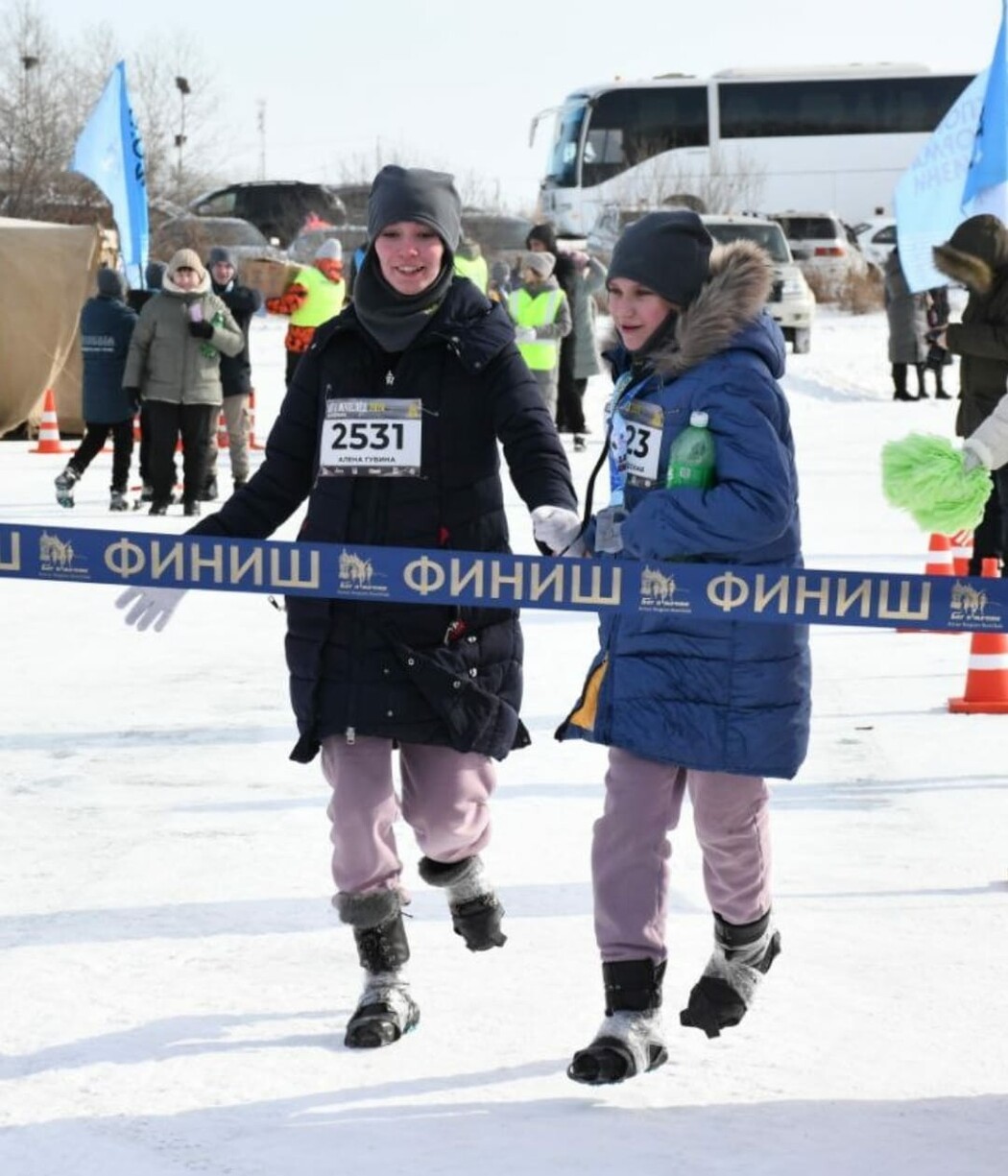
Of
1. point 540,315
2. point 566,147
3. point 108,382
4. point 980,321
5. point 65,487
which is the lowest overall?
point 65,487

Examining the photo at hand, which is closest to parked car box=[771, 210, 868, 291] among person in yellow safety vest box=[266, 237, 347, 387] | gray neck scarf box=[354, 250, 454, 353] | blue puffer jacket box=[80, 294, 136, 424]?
person in yellow safety vest box=[266, 237, 347, 387]

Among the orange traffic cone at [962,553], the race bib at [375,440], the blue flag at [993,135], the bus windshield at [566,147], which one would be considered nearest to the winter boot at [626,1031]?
the race bib at [375,440]

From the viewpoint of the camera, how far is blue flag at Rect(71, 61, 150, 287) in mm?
19219

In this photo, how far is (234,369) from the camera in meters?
14.8

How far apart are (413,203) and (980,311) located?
453cm

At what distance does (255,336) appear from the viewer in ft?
103

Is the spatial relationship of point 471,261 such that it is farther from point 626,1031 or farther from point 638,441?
point 626,1031

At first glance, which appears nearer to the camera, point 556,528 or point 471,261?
point 556,528

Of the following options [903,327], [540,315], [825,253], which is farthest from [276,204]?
[540,315]

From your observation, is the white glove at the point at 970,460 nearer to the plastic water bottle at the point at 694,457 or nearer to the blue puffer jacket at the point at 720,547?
the blue puffer jacket at the point at 720,547

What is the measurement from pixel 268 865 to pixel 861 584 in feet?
7.75

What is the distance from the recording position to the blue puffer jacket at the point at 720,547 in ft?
12.9

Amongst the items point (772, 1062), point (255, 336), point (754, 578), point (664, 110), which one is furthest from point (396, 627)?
point (664, 110)

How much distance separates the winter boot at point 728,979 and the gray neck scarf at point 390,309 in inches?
50.9
